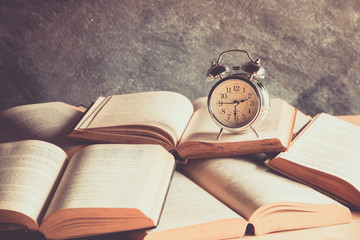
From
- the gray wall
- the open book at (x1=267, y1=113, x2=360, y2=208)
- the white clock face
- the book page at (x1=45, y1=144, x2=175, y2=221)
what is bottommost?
the gray wall

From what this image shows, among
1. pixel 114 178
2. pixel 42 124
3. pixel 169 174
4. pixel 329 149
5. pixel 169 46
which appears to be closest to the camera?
pixel 114 178

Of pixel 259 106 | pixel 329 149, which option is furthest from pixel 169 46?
pixel 329 149

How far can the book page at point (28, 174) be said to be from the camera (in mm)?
1192

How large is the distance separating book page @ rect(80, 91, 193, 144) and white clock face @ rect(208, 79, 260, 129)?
0.51ft

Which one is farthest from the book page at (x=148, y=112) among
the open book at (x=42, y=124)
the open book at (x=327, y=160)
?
the open book at (x=327, y=160)

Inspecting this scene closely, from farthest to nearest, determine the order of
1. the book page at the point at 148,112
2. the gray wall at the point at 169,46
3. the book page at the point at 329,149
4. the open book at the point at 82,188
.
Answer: the gray wall at the point at 169,46, the book page at the point at 148,112, the book page at the point at 329,149, the open book at the point at 82,188

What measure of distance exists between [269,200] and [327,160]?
1.08 feet

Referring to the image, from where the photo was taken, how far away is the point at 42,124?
71.4 inches

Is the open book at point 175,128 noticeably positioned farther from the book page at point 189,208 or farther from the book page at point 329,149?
the book page at point 189,208

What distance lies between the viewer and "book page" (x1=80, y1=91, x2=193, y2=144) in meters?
1.64

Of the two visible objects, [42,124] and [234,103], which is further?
[42,124]

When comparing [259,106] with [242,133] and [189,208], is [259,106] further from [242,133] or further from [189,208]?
[189,208]

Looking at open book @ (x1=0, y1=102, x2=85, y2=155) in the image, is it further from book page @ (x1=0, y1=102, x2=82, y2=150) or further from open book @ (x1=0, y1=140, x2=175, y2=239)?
open book @ (x1=0, y1=140, x2=175, y2=239)

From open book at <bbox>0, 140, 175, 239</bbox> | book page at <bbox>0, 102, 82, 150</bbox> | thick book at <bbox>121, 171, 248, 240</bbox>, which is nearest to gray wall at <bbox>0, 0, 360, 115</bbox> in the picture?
book page at <bbox>0, 102, 82, 150</bbox>
